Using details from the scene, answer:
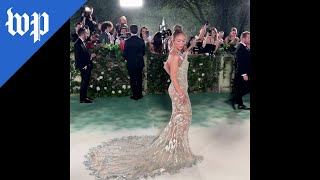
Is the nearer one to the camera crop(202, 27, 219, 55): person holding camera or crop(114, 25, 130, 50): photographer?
crop(114, 25, 130, 50): photographer

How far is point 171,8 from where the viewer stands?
1454cm

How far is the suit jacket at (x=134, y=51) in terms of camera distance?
9.55 meters

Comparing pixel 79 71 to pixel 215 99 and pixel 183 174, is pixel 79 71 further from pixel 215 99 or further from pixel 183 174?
pixel 183 174

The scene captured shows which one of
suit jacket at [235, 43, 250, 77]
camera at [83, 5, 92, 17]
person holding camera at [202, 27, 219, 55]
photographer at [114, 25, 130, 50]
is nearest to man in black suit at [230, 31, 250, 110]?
suit jacket at [235, 43, 250, 77]

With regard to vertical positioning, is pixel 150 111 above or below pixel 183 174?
above

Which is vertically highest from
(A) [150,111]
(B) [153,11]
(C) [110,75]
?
(B) [153,11]

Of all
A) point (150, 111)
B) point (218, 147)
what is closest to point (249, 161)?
point (218, 147)

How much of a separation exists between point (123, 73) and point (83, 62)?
1.31m

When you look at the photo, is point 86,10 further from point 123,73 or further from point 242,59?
point 242,59

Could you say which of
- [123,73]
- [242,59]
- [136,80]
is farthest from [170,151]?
[123,73]

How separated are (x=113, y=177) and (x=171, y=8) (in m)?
10.4

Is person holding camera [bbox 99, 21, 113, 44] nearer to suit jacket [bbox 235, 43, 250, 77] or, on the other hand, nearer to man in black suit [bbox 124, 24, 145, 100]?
man in black suit [bbox 124, 24, 145, 100]

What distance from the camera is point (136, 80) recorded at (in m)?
9.84

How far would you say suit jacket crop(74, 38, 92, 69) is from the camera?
364 inches
